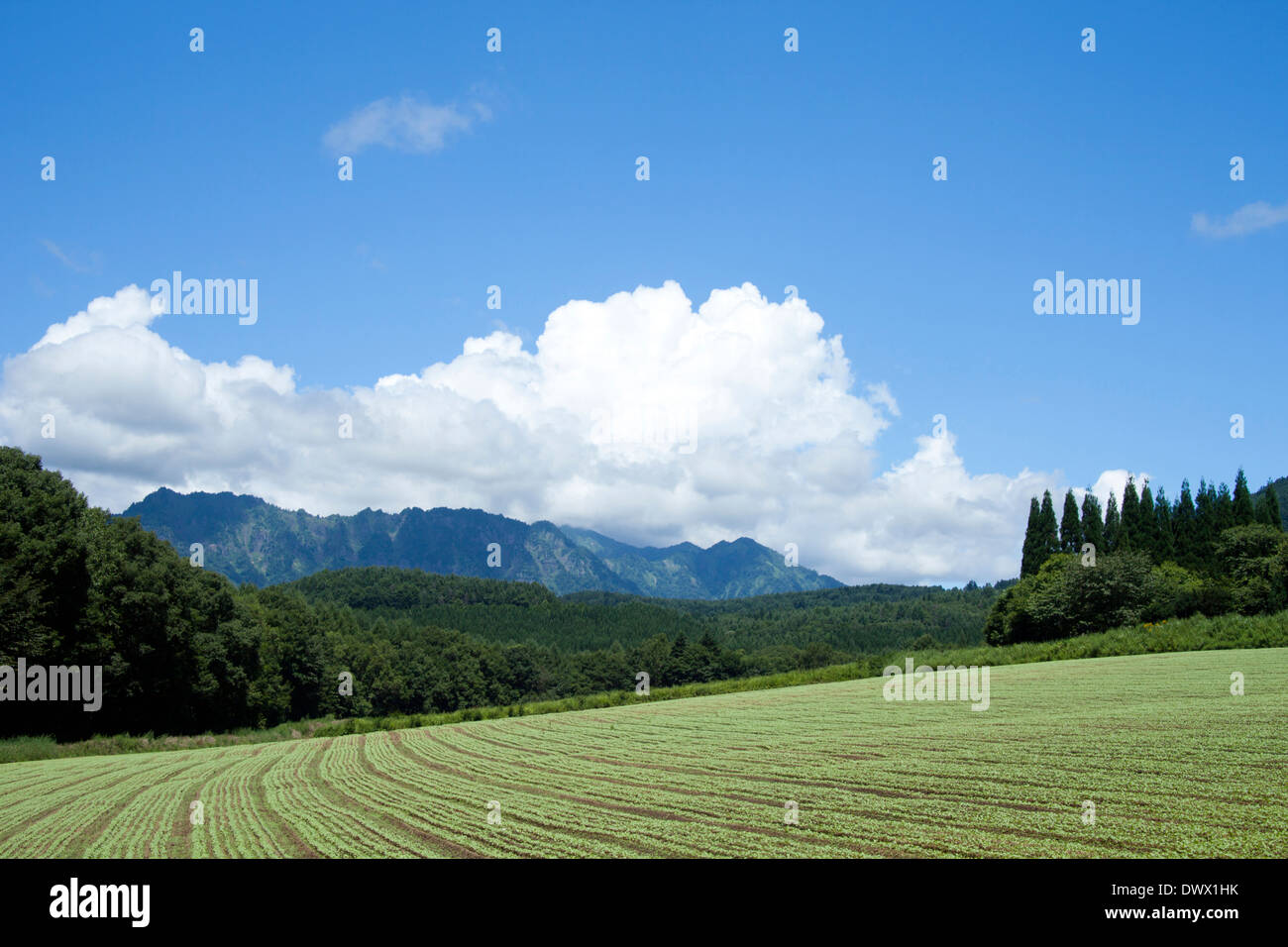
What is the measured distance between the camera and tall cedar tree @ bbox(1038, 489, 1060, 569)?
123 m

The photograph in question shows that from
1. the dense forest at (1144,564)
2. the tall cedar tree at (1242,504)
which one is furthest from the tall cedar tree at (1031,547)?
the tall cedar tree at (1242,504)

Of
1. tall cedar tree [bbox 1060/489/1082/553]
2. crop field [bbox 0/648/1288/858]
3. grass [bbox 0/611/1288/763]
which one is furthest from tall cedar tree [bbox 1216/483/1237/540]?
crop field [bbox 0/648/1288/858]

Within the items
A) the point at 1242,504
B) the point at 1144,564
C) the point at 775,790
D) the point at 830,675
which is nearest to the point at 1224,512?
the point at 1242,504

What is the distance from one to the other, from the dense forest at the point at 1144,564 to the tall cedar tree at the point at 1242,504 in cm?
13

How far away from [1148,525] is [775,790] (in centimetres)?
11374

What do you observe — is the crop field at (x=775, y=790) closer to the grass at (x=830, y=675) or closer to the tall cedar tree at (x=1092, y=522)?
the grass at (x=830, y=675)

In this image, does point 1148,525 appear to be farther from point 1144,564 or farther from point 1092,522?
point 1144,564

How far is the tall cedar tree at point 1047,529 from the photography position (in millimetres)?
122562

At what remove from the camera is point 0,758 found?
4309 centimetres

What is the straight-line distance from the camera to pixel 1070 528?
122250 millimetres
